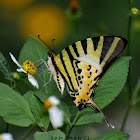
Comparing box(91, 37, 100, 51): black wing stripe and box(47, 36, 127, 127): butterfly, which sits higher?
box(91, 37, 100, 51): black wing stripe

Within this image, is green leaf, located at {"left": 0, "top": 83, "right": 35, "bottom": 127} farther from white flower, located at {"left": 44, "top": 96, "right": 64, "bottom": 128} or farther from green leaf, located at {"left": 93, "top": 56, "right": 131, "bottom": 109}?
green leaf, located at {"left": 93, "top": 56, "right": 131, "bottom": 109}

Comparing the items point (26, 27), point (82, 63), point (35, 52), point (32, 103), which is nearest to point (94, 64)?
point (82, 63)

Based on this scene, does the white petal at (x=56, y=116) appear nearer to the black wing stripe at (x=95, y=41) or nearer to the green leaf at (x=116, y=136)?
the green leaf at (x=116, y=136)

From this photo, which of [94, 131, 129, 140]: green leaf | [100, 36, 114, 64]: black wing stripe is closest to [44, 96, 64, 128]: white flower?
[94, 131, 129, 140]: green leaf

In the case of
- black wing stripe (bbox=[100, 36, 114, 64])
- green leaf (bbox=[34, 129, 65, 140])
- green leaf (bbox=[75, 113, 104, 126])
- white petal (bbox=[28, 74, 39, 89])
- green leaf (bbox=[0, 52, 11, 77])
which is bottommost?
green leaf (bbox=[34, 129, 65, 140])

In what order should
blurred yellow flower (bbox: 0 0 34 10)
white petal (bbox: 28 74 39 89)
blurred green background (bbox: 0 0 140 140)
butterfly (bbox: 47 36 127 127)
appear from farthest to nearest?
blurred yellow flower (bbox: 0 0 34 10), blurred green background (bbox: 0 0 140 140), butterfly (bbox: 47 36 127 127), white petal (bbox: 28 74 39 89)

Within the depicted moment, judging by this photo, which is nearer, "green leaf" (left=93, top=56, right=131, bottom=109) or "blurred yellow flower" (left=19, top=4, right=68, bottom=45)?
"green leaf" (left=93, top=56, right=131, bottom=109)

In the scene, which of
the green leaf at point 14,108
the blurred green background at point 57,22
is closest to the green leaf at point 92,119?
the green leaf at point 14,108

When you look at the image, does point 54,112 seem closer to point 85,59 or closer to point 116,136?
point 116,136

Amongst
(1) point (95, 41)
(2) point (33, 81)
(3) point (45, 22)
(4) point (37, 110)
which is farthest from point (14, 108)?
(3) point (45, 22)
